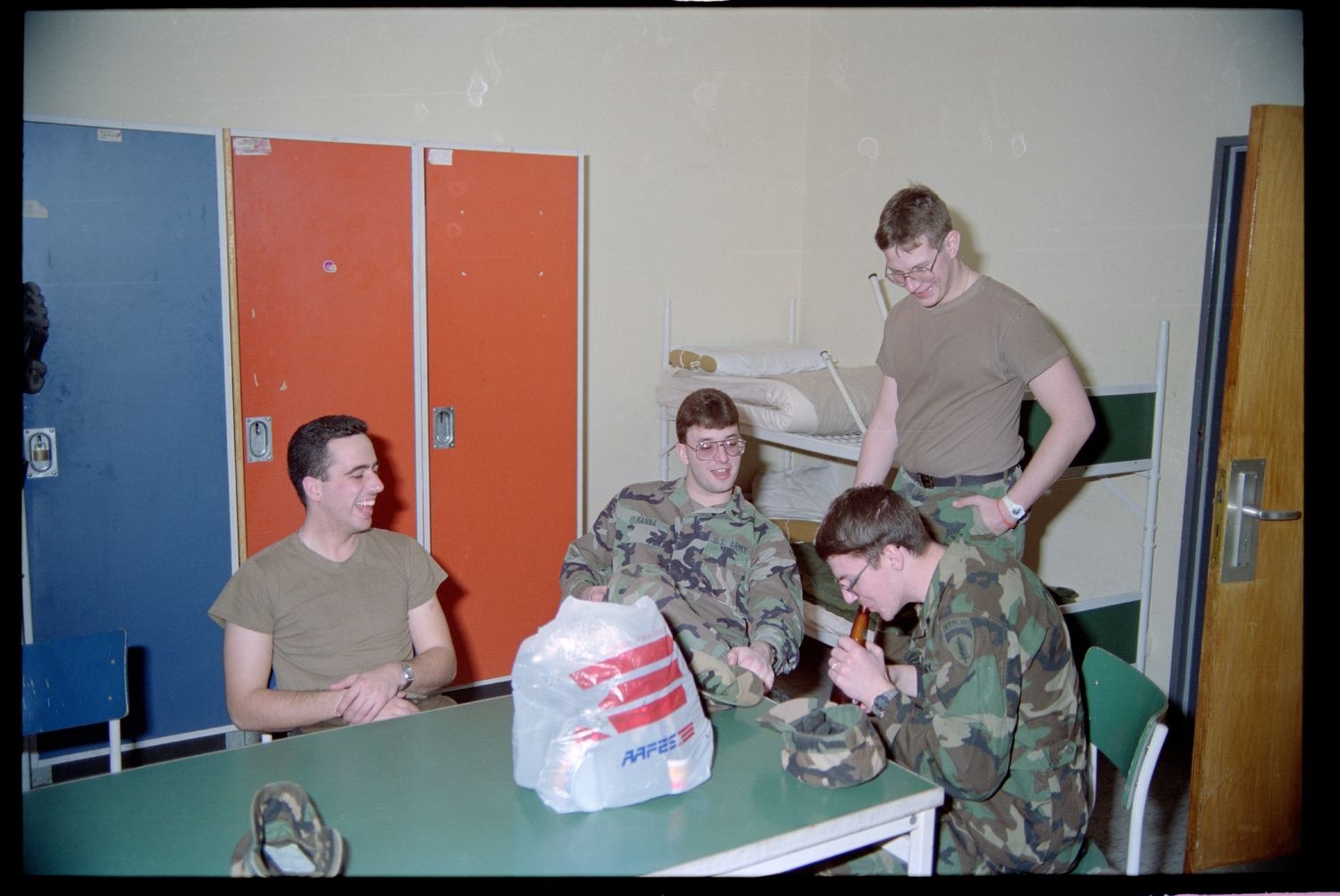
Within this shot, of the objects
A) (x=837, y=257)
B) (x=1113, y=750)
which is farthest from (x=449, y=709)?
(x=837, y=257)

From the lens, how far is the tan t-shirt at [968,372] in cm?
239

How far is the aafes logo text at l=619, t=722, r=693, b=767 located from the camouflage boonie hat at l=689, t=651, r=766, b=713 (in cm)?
32

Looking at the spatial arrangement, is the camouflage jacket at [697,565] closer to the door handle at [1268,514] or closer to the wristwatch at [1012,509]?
the wristwatch at [1012,509]

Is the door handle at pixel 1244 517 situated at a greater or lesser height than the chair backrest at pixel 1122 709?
greater

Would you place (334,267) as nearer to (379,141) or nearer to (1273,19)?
(379,141)

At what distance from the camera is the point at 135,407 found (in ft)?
10.1

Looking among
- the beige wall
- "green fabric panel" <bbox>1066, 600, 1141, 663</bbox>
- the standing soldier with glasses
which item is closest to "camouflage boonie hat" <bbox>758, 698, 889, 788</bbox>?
the standing soldier with glasses

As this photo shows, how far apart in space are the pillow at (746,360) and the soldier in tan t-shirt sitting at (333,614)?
73.8 inches

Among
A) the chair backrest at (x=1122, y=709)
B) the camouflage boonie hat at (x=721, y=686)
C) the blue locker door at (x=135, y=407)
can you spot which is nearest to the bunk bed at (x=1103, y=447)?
the chair backrest at (x=1122, y=709)

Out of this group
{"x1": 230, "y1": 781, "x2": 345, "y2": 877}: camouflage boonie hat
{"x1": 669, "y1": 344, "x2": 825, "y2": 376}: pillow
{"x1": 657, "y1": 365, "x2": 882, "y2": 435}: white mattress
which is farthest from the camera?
{"x1": 669, "y1": 344, "x2": 825, "y2": 376}: pillow

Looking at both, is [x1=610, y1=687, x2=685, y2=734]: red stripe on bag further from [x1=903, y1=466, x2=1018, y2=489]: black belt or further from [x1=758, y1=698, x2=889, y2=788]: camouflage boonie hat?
[x1=903, y1=466, x2=1018, y2=489]: black belt

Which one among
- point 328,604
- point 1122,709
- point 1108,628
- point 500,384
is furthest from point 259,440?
point 1108,628

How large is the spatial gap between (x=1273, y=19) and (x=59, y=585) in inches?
157

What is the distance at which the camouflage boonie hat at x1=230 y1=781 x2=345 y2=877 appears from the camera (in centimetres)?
136
